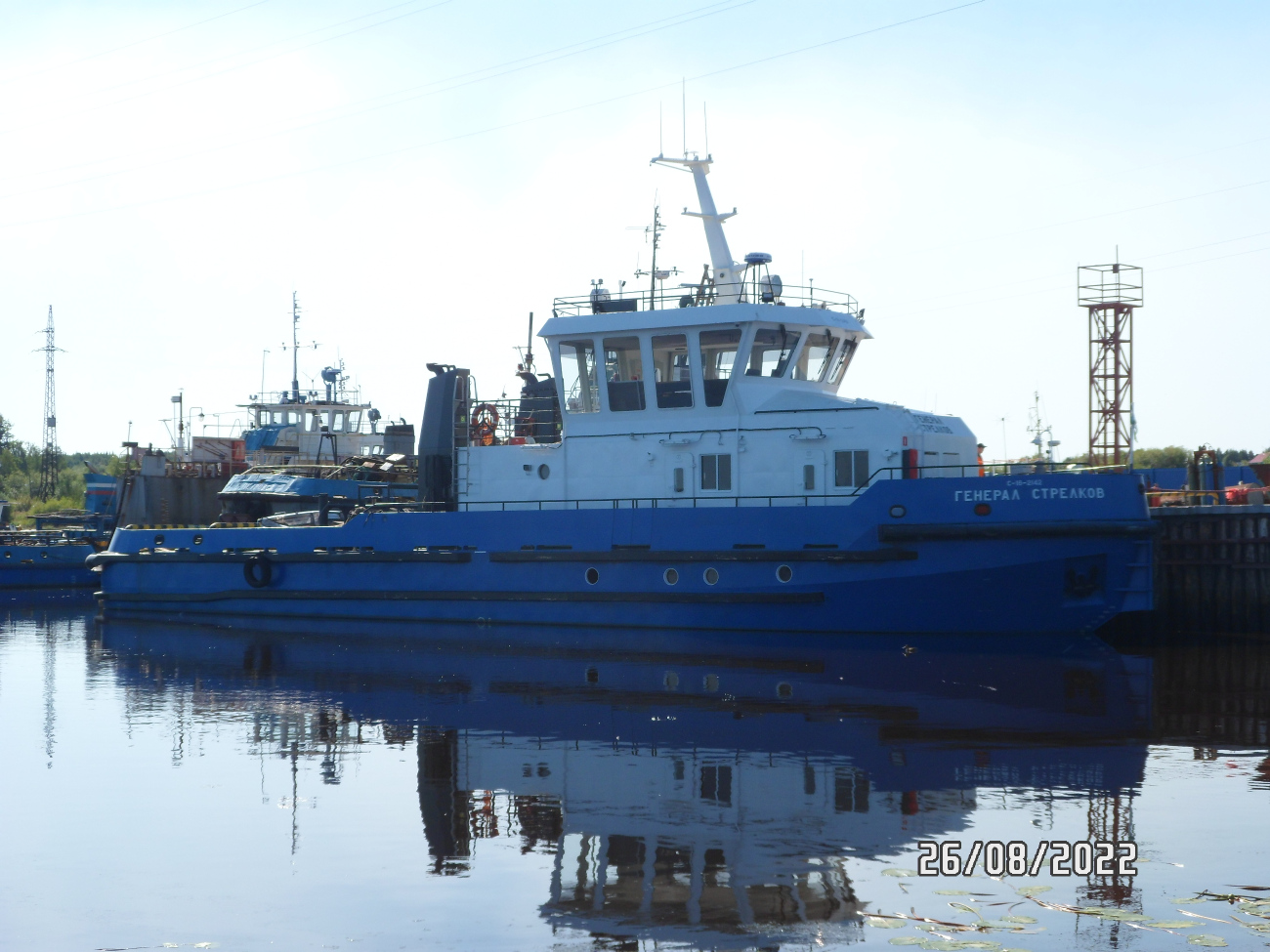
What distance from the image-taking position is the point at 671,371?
16.0 metres

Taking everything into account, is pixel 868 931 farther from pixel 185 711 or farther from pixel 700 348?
pixel 700 348

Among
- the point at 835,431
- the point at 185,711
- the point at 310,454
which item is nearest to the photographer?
the point at 185,711

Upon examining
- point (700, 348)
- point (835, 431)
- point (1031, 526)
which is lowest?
point (1031, 526)

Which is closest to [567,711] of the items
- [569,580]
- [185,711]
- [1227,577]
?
[185,711]

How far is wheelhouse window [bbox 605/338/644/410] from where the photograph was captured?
1614 cm

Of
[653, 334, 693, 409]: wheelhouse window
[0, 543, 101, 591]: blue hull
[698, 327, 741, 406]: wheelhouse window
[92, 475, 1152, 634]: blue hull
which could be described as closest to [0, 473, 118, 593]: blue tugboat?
[0, 543, 101, 591]: blue hull

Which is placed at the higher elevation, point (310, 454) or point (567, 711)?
point (310, 454)

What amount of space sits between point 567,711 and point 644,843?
417 cm

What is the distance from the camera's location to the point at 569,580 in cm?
1614

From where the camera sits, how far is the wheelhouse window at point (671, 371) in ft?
51.9

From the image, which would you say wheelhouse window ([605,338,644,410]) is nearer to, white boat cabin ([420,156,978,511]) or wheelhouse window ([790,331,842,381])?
white boat cabin ([420,156,978,511])

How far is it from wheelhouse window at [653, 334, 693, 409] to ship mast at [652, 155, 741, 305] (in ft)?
3.82

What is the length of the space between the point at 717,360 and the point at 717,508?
197 centimetres
